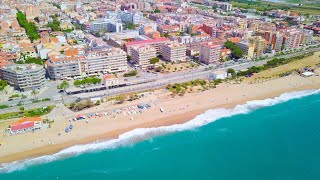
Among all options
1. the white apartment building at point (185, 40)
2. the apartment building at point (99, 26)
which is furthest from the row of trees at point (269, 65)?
the apartment building at point (99, 26)

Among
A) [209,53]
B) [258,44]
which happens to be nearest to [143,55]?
[209,53]

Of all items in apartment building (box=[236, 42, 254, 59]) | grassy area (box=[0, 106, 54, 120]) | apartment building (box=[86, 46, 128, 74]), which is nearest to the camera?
grassy area (box=[0, 106, 54, 120])

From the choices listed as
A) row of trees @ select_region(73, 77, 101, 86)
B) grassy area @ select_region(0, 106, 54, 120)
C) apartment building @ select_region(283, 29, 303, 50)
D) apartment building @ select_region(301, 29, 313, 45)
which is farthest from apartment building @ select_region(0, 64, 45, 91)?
apartment building @ select_region(301, 29, 313, 45)

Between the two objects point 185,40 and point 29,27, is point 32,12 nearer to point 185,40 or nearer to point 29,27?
point 29,27

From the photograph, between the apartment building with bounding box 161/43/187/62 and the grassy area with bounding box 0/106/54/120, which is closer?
the grassy area with bounding box 0/106/54/120

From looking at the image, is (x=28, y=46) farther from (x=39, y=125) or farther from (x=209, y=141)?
(x=209, y=141)

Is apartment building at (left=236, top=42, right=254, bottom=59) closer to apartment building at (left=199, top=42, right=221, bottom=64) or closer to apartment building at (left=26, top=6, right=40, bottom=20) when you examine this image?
apartment building at (left=199, top=42, right=221, bottom=64)
